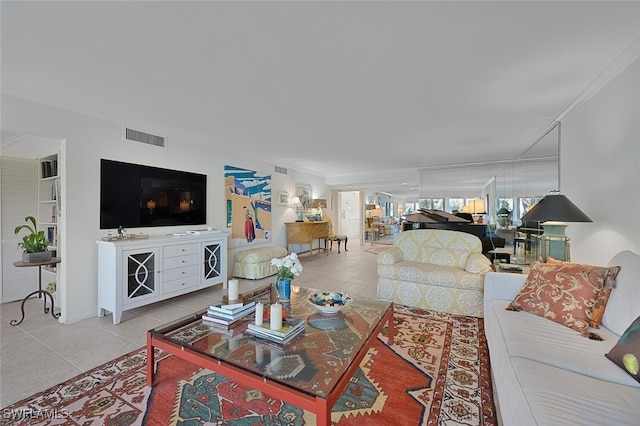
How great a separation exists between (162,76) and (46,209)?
116 inches

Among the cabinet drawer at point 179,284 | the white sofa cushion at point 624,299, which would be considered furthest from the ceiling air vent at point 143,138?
the white sofa cushion at point 624,299

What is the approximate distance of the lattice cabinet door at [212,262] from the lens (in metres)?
3.69

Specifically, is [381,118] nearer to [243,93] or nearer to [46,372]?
[243,93]

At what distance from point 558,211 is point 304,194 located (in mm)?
5303

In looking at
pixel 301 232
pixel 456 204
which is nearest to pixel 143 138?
pixel 301 232

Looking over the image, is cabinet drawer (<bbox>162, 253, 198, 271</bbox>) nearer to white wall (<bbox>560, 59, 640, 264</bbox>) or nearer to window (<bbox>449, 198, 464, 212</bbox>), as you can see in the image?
white wall (<bbox>560, 59, 640, 264</bbox>)

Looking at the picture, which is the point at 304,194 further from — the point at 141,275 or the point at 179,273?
the point at 141,275

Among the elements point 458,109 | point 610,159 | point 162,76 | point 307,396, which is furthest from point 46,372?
point 610,159

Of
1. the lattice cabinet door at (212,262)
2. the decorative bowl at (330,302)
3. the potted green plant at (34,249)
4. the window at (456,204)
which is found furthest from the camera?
the window at (456,204)

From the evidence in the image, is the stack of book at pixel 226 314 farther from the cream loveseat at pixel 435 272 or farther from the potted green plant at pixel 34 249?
the potted green plant at pixel 34 249

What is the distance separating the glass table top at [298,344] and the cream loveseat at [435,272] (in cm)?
111

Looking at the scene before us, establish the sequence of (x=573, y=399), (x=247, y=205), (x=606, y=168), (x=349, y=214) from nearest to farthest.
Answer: (x=573, y=399)
(x=606, y=168)
(x=247, y=205)
(x=349, y=214)

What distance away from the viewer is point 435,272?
9.84ft

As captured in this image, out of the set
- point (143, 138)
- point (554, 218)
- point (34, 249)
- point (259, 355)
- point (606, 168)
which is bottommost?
point (259, 355)
